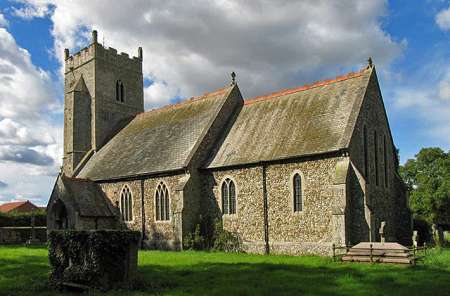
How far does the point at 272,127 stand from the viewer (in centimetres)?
3028

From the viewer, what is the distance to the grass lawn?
1445cm

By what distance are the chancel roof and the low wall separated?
19672 mm

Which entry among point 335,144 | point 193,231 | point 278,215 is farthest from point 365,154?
point 193,231

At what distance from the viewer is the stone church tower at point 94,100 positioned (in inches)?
1774

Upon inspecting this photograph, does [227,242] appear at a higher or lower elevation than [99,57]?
lower

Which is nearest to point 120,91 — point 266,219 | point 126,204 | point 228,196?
point 126,204

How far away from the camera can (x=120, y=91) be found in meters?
48.2

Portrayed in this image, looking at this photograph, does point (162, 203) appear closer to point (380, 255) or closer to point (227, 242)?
point (227, 242)

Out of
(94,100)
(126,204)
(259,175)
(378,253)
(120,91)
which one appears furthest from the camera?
(120,91)

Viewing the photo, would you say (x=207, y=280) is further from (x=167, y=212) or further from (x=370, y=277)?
(x=167, y=212)

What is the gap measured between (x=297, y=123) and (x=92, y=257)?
55.2 feet

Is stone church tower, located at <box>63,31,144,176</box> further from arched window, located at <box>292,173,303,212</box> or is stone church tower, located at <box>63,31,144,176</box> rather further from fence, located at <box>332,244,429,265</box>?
fence, located at <box>332,244,429,265</box>

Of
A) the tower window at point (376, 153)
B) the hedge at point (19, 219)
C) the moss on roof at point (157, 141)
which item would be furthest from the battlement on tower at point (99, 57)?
the tower window at point (376, 153)

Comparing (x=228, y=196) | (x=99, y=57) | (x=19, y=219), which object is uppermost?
(x=99, y=57)
